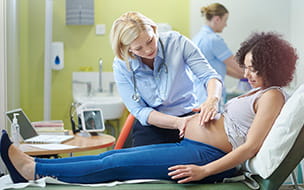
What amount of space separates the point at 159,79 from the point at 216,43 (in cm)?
142

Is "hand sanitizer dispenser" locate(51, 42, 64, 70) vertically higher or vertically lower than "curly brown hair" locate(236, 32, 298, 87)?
lower

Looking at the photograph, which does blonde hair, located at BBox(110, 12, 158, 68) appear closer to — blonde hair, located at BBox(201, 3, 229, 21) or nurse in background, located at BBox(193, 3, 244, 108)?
nurse in background, located at BBox(193, 3, 244, 108)

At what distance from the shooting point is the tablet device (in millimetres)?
2375

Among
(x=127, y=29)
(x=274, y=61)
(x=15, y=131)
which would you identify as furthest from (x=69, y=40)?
(x=274, y=61)

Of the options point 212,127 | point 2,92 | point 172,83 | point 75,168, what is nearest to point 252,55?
point 212,127

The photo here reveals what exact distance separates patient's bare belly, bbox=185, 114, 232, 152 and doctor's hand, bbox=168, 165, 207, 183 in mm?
172

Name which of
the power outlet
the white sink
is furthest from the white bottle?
the power outlet

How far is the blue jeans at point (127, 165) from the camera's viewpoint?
149 cm

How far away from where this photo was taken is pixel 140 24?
187 centimetres

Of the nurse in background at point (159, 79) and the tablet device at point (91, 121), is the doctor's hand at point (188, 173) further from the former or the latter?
the tablet device at point (91, 121)

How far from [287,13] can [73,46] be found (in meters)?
2.18

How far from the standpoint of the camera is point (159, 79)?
2.04 meters

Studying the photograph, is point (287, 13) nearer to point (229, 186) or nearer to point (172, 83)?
point (172, 83)

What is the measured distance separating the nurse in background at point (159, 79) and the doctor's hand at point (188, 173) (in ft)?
1.52
